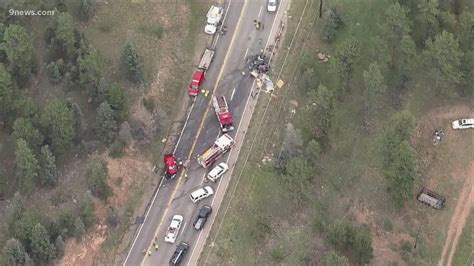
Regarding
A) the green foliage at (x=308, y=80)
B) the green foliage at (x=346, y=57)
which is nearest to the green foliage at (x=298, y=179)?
the green foliage at (x=308, y=80)

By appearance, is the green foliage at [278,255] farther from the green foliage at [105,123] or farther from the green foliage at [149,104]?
the green foliage at [149,104]

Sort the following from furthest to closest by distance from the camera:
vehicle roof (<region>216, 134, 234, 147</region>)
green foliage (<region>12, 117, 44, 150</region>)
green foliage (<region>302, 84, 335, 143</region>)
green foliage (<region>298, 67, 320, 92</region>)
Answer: green foliage (<region>298, 67, 320, 92</region>) < vehicle roof (<region>216, 134, 234, 147</region>) < green foliage (<region>302, 84, 335, 143</region>) < green foliage (<region>12, 117, 44, 150</region>)

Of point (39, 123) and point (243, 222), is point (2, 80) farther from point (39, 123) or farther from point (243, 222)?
point (243, 222)

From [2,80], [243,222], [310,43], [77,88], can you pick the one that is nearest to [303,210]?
[243,222]

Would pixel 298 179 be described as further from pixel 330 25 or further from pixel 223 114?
pixel 330 25

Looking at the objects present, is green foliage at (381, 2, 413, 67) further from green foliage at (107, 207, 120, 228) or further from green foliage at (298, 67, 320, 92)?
green foliage at (107, 207, 120, 228)

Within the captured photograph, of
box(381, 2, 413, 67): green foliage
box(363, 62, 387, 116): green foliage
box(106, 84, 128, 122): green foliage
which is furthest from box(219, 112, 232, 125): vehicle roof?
box(381, 2, 413, 67): green foliage
